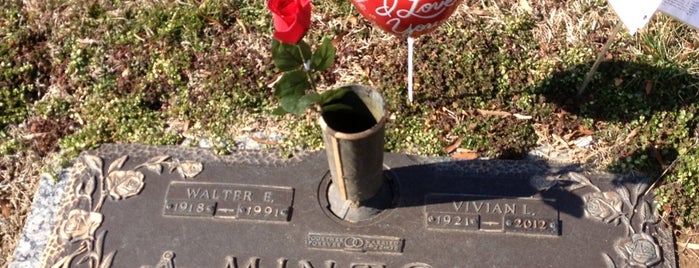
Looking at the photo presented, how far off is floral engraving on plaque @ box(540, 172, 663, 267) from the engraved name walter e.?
113 centimetres

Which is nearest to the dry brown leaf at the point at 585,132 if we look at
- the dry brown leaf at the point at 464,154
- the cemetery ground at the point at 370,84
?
the cemetery ground at the point at 370,84

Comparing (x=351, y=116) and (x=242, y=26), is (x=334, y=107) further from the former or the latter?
(x=242, y=26)

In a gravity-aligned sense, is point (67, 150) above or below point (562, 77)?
below

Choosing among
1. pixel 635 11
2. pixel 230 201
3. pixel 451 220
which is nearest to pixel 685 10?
pixel 635 11

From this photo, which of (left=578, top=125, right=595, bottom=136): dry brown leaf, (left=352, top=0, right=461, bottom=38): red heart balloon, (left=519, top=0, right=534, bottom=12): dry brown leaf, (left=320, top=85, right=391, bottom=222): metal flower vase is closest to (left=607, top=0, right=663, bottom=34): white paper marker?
(left=578, top=125, right=595, bottom=136): dry brown leaf

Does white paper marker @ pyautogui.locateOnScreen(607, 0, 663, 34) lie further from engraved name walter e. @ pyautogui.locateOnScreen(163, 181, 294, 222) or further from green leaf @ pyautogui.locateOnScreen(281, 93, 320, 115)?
engraved name walter e. @ pyautogui.locateOnScreen(163, 181, 294, 222)

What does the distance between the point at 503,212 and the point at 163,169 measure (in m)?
1.57

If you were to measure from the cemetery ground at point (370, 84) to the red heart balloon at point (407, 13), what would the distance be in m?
0.68

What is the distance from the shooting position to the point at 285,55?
226cm

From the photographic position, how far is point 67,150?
323cm

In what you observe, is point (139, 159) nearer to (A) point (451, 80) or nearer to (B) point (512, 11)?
(A) point (451, 80)

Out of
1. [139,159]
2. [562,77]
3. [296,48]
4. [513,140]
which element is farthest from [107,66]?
[562,77]

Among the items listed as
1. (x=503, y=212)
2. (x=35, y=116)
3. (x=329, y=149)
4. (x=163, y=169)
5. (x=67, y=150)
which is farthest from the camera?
(x=35, y=116)

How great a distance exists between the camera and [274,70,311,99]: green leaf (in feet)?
7.38
